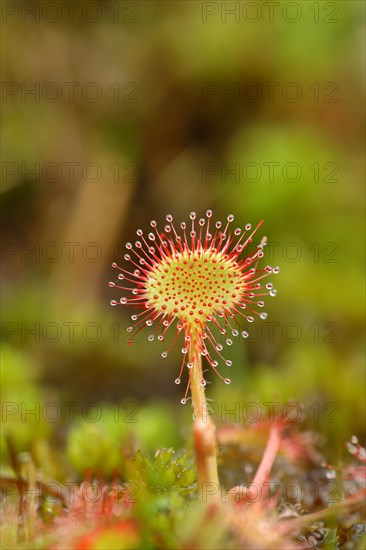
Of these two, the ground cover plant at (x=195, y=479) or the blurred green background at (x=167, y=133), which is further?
the blurred green background at (x=167, y=133)

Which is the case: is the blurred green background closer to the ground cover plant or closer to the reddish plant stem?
the ground cover plant

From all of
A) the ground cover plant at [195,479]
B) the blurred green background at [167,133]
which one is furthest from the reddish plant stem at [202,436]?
the blurred green background at [167,133]

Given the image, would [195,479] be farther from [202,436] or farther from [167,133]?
[167,133]

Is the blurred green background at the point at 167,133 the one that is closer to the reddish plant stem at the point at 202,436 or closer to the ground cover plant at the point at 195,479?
the ground cover plant at the point at 195,479

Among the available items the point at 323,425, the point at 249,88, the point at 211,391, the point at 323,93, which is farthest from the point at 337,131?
the point at 323,425

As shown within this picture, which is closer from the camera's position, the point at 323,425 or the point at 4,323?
the point at 323,425

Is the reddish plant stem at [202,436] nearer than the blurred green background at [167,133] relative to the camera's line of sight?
Yes

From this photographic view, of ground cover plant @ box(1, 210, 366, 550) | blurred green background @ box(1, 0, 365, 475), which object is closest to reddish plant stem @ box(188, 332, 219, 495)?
ground cover plant @ box(1, 210, 366, 550)

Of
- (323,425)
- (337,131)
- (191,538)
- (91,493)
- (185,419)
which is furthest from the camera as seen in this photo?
(337,131)

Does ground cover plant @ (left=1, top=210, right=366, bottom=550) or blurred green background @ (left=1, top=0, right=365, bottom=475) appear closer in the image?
ground cover plant @ (left=1, top=210, right=366, bottom=550)

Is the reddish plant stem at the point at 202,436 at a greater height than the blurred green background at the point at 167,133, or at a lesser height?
lesser

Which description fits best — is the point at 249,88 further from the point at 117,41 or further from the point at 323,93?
the point at 117,41
